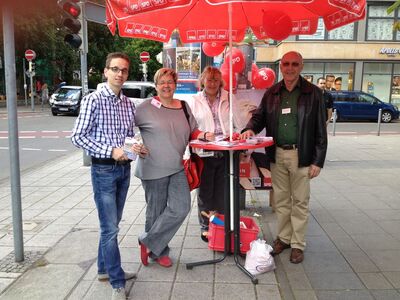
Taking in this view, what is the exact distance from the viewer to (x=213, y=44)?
562 centimetres

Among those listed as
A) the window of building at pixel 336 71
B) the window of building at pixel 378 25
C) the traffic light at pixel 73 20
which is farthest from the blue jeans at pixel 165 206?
the window of building at pixel 378 25

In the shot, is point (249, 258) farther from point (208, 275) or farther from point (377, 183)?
point (377, 183)

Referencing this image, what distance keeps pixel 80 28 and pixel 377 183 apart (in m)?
6.62

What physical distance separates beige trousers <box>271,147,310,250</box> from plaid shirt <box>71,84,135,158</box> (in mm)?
1619

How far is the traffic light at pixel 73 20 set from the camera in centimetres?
803

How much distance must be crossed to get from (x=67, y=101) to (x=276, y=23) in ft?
65.0

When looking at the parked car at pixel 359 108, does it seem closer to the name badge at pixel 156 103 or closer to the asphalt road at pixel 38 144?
the asphalt road at pixel 38 144

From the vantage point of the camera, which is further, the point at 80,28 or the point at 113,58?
the point at 80,28

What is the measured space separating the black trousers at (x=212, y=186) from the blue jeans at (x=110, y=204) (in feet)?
4.04

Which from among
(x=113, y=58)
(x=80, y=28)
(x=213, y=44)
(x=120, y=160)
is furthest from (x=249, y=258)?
(x=80, y=28)

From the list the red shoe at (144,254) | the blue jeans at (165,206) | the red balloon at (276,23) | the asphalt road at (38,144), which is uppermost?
the red balloon at (276,23)

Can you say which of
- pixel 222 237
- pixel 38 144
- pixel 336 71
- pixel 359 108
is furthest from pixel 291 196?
pixel 336 71

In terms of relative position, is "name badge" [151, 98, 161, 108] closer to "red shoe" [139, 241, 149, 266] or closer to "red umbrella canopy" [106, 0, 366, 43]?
"red umbrella canopy" [106, 0, 366, 43]

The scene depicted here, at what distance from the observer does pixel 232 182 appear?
3953 mm
